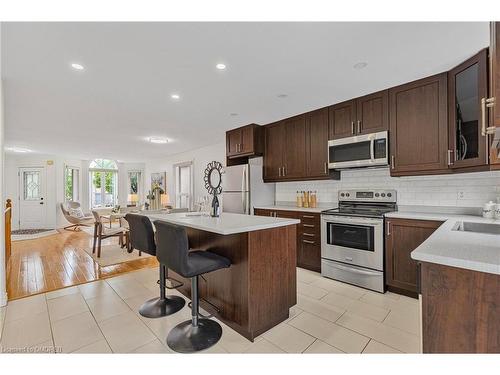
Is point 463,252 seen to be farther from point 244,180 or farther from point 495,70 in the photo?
point 244,180

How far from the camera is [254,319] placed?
189 centimetres

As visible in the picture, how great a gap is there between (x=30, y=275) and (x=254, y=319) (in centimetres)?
346

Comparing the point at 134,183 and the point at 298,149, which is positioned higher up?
the point at 298,149

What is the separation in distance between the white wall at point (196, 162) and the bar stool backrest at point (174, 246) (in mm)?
4211

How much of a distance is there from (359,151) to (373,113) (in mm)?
491

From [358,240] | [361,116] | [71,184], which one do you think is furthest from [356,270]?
[71,184]

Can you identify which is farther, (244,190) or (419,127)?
(244,190)

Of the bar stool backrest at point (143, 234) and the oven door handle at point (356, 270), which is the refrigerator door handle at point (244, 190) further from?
the bar stool backrest at point (143, 234)

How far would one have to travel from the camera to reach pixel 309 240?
3463 mm

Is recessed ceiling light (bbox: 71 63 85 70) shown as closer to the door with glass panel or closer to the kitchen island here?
the kitchen island

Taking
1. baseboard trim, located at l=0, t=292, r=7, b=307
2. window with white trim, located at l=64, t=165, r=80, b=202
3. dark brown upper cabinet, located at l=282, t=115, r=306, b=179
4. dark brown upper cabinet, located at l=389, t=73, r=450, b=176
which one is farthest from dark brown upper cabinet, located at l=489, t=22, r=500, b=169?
window with white trim, located at l=64, t=165, r=80, b=202
